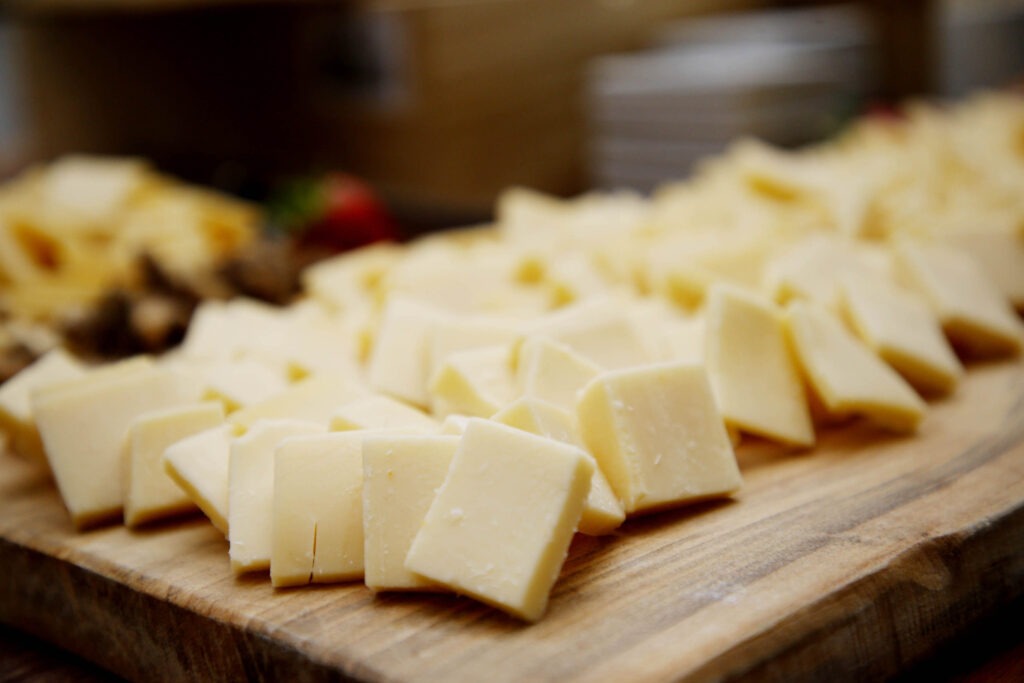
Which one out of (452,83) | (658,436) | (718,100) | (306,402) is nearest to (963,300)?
(658,436)

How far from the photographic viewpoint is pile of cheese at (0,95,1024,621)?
0.80 metres

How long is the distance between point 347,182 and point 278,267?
55 cm

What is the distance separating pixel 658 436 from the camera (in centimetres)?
91

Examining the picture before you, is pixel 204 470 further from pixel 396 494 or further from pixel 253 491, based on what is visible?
pixel 396 494

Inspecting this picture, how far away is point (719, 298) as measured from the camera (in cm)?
109

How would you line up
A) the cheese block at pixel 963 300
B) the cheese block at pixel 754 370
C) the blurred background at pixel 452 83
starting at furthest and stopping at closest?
the blurred background at pixel 452 83, the cheese block at pixel 963 300, the cheese block at pixel 754 370

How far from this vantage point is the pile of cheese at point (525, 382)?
800 millimetres

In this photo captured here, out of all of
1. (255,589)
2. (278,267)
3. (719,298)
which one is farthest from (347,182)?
(255,589)

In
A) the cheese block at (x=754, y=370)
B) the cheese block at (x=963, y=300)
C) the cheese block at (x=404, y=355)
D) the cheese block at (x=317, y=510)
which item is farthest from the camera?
the cheese block at (x=963, y=300)

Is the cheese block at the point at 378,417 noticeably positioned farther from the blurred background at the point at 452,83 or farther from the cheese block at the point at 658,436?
Answer: the blurred background at the point at 452,83

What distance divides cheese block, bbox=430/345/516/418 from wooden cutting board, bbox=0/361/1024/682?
0.62ft

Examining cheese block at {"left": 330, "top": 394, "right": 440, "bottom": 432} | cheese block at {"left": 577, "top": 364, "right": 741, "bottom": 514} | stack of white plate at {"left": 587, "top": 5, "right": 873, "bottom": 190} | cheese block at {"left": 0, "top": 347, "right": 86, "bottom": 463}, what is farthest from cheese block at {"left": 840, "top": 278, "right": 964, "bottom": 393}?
stack of white plate at {"left": 587, "top": 5, "right": 873, "bottom": 190}

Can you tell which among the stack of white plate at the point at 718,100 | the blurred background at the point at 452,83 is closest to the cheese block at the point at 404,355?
the blurred background at the point at 452,83

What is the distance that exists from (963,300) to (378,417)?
0.82 metres
